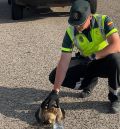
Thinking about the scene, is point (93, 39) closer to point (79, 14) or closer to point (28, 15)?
point (79, 14)

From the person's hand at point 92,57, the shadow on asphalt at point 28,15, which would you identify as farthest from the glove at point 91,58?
the shadow on asphalt at point 28,15

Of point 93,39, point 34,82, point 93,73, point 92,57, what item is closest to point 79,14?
point 93,39

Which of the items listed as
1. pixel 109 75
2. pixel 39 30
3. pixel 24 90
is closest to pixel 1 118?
pixel 24 90

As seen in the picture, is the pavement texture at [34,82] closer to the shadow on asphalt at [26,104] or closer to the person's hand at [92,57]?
the shadow on asphalt at [26,104]

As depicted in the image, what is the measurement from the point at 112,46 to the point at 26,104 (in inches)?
53.1

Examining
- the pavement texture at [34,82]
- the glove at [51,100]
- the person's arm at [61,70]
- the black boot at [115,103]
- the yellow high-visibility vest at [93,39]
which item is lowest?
the pavement texture at [34,82]

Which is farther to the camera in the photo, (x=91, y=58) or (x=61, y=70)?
(x=91, y=58)

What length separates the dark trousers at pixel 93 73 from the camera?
4.90 meters

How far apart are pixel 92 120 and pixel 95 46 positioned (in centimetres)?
86

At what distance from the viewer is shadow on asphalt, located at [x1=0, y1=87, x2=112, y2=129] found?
5113mm

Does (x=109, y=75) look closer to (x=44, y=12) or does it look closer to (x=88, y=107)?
(x=88, y=107)

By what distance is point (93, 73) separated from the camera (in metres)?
5.21

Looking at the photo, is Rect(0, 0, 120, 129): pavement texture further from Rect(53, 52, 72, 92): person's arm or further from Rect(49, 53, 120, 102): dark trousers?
Rect(53, 52, 72, 92): person's arm

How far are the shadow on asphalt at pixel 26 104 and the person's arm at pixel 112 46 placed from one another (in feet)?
2.36
